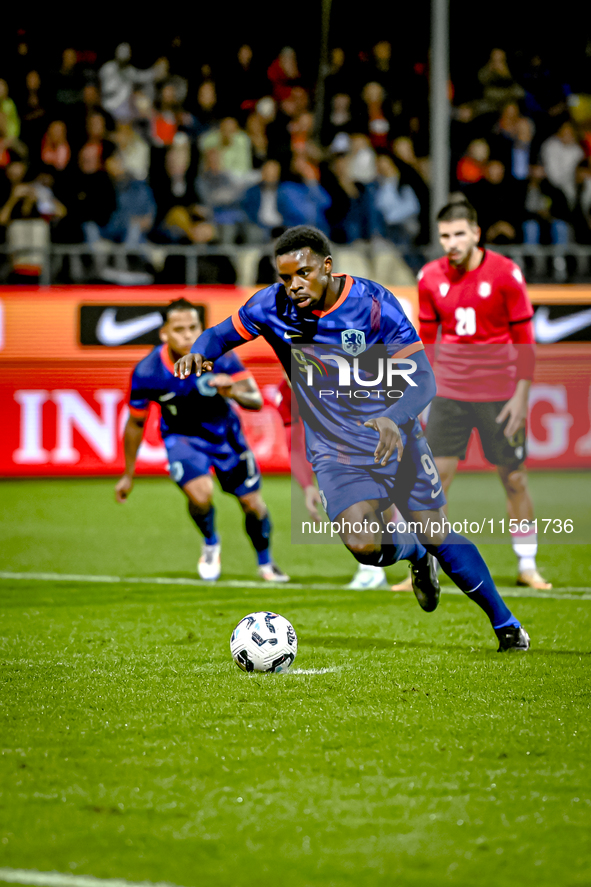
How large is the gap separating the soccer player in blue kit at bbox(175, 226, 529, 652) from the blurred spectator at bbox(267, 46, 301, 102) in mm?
11384

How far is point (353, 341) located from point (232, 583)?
2613 millimetres

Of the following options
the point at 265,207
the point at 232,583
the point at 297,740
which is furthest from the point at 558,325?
the point at 297,740

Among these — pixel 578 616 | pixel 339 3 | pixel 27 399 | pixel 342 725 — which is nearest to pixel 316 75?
pixel 339 3

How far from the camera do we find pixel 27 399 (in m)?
11.6

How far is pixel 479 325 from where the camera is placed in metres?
6.12

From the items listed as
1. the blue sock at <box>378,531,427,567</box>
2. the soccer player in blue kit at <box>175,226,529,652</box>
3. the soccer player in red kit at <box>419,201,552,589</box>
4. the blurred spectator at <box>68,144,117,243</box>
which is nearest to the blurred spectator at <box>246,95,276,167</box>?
the blurred spectator at <box>68,144,117,243</box>

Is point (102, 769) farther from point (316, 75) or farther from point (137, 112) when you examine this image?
point (316, 75)

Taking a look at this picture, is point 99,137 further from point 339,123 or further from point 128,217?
point 339,123

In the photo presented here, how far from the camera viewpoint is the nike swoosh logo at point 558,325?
11.9 metres

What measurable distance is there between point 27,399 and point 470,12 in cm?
912

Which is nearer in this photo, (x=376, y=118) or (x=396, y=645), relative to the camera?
(x=396, y=645)

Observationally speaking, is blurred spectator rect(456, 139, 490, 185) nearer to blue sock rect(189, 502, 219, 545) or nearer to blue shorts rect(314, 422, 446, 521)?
blue sock rect(189, 502, 219, 545)

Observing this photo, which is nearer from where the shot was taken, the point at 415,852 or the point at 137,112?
the point at 415,852

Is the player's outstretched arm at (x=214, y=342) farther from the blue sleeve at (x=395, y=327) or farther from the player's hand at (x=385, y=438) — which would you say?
the player's hand at (x=385, y=438)
